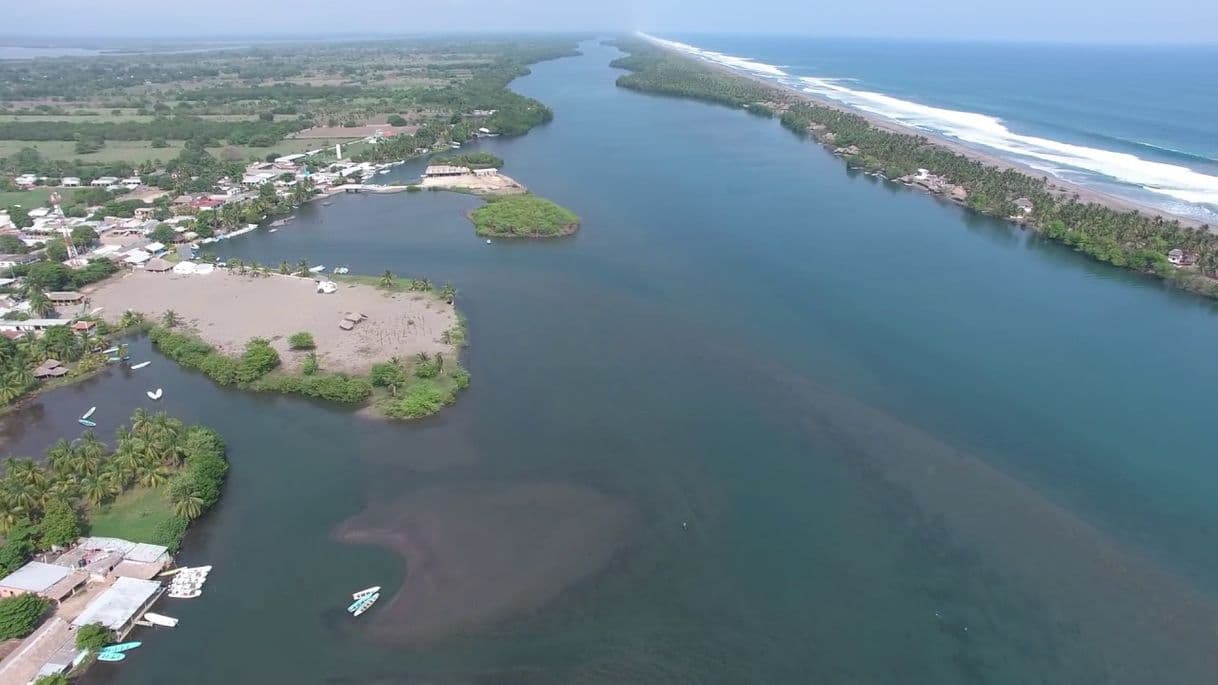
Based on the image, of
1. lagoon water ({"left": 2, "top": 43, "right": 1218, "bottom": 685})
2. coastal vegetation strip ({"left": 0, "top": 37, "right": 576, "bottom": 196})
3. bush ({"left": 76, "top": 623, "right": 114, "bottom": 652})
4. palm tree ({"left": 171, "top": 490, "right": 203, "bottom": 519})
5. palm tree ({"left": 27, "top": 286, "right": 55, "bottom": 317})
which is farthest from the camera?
coastal vegetation strip ({"left": 0, "top": 37, "right": 576, "bottom": 196})

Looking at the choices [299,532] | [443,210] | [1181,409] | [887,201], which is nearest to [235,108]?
[443,210]

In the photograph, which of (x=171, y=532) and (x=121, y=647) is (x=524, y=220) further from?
(x=121, y=647)

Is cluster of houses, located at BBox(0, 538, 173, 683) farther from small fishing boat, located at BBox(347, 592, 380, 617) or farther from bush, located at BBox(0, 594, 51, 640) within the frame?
small fishing boat, located at BBox(347, 592, 380, 617)

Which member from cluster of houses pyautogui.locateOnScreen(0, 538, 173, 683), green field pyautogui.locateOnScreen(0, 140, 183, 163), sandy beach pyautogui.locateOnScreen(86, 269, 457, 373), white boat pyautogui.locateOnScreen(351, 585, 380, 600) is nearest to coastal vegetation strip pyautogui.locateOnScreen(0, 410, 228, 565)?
cluster of houses pyautogui.locateOnScreen(0, 538, 173, 683)

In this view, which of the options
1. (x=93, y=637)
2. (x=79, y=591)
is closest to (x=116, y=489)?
(x=79, y=591)

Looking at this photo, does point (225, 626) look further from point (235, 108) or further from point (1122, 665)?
point (235, 108)

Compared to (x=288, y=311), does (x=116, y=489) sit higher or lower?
lower

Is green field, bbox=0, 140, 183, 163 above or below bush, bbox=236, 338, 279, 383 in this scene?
above
